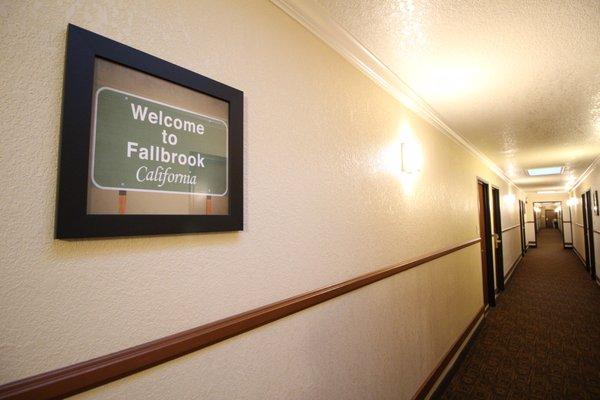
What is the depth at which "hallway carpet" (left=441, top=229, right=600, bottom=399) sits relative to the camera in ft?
8.36

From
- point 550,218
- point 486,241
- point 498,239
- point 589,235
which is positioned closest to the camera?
point 486,241

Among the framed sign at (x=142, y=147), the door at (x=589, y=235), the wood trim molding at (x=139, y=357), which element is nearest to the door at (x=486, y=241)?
the door at (x=589, y=235)

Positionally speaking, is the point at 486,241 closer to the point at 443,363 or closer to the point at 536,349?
the point at 536,349

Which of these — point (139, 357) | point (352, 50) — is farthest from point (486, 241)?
point (139, 357)

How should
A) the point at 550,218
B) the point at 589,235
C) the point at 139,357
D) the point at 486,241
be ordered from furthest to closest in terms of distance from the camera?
Result: the point at 550,218
the point at 589,235
the point at 486,241
the point at 139,357

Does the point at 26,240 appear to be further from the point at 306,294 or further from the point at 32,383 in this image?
the point at 306,294

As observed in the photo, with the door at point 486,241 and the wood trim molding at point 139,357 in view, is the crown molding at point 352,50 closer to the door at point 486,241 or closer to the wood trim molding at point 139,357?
the wood trim molding at point 139,357

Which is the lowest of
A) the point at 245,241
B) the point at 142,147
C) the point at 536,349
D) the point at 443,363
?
the point at 536,349

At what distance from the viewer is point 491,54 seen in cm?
178

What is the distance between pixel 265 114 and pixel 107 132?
590mm

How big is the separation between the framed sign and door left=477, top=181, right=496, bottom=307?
201 inches

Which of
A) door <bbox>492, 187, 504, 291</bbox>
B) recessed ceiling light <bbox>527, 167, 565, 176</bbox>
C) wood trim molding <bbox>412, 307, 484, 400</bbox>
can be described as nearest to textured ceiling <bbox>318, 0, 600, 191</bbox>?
wood trim molding <bbox>412, 307, 484, 400</bbox>

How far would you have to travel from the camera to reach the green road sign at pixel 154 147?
734mm

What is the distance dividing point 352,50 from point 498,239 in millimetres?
5755
